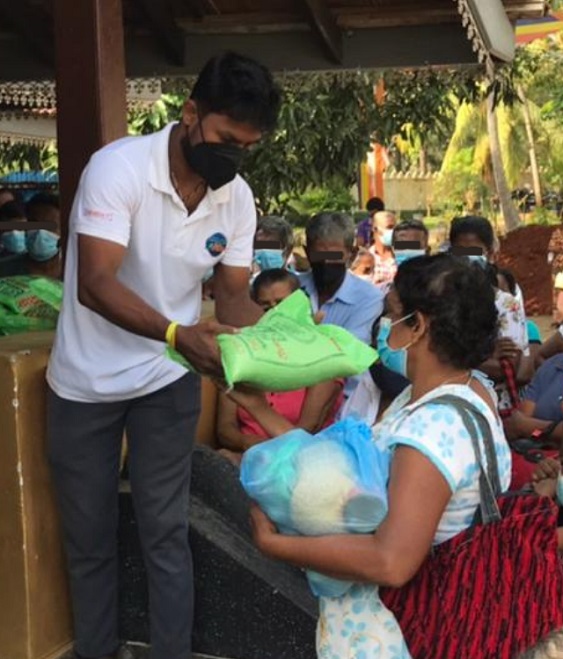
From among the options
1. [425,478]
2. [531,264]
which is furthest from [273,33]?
[531,264]

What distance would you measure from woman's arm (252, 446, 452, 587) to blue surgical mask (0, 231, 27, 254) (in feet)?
12.1

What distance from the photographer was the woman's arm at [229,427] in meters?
4.42

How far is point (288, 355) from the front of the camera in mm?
2445

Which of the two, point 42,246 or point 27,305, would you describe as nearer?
point 27,305

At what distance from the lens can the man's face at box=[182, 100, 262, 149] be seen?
296 cm

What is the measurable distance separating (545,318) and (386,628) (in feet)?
49.8

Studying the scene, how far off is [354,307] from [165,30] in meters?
2.03

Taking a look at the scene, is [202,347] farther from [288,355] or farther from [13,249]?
[13,249]

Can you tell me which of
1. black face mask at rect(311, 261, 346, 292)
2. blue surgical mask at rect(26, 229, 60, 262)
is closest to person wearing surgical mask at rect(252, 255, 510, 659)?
black face mask at rect(311, 261, 346, 292)

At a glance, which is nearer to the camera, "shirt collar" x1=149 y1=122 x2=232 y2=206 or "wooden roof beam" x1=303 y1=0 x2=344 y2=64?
"shirt collar" x1=149 y1=122 x2=232 y2=206

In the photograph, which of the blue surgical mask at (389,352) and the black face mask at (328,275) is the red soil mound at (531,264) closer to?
the black face mask at (328,275)

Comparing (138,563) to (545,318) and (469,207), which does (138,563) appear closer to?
(545,318)

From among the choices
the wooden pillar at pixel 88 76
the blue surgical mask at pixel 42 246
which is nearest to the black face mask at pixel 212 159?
the wooden pillar at pixel 88 76

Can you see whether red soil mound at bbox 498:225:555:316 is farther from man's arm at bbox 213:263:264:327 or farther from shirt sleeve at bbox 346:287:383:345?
man's arm at bbox 213:263:264:327
